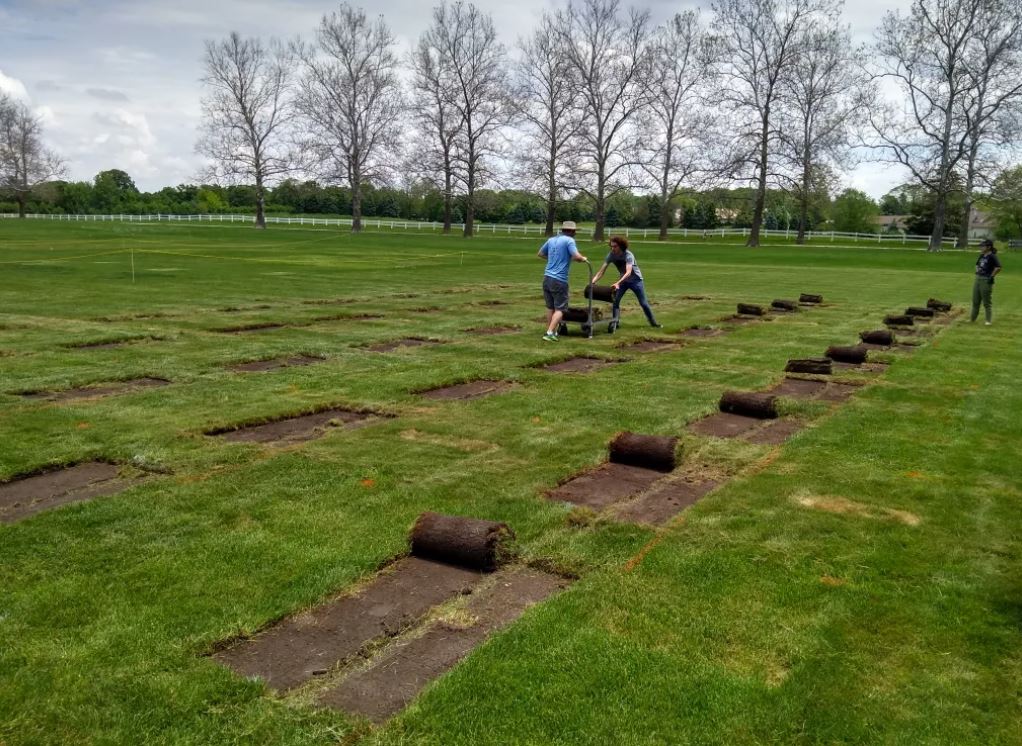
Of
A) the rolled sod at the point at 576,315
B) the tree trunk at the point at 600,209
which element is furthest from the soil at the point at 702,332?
the tree trunk at the point at 600,209

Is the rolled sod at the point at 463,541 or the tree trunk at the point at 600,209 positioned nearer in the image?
the rolled sod at the point at 463,541

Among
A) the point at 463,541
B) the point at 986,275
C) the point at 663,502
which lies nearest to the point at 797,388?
the point at 663,502

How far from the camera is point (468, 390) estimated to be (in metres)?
9.77

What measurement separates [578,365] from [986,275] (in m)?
11.2

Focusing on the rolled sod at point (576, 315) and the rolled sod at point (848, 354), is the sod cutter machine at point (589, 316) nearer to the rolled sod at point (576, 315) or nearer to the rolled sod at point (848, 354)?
the rolled sod at point (576, 315)

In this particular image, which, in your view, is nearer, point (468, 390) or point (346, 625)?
point (346, 625)

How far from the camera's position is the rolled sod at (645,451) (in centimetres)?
669

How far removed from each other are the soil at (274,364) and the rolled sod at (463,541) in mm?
6341

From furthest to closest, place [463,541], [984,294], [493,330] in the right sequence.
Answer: [984,294] < [493,330] < [463,541]

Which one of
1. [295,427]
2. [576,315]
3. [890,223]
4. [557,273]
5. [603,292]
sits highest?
[890,223]

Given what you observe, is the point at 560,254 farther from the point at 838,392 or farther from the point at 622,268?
the point at 838,392

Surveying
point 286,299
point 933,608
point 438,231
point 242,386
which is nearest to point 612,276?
point 286,299

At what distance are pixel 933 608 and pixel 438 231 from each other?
2873 inches

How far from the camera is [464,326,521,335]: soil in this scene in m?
14.8
